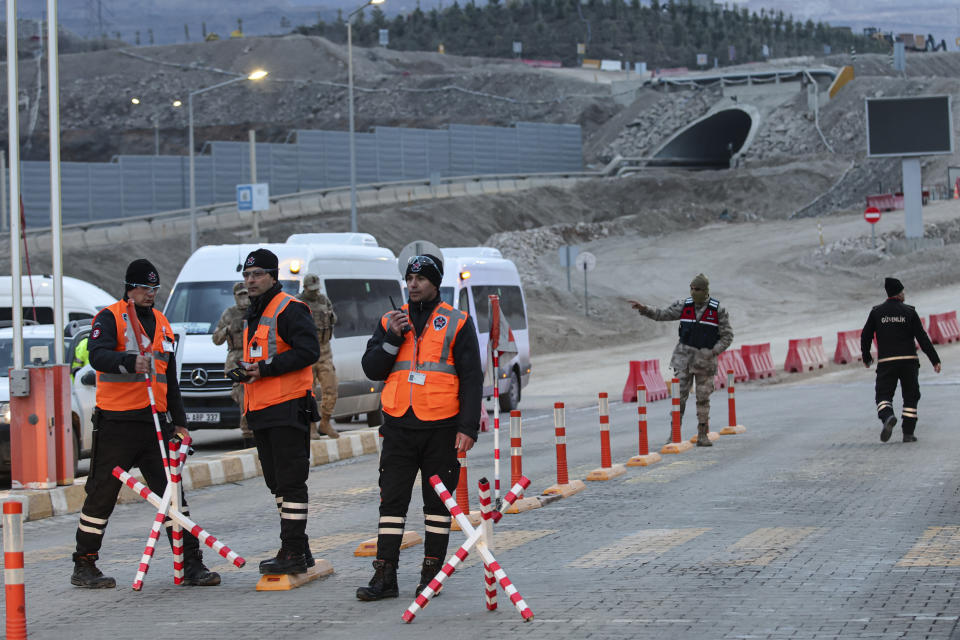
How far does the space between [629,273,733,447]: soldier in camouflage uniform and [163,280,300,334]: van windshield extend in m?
5.10

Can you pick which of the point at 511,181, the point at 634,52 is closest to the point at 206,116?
the point at 511,181

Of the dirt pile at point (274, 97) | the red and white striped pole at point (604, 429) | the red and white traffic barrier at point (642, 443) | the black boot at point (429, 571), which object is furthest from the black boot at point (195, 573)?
the dirt pile at point (274, 97)

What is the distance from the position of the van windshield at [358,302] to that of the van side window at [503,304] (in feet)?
9.63

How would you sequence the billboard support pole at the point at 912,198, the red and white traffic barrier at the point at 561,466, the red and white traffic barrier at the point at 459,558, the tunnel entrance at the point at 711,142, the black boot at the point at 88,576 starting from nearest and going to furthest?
the red and white traffic barrier at the point at 459,558 → the black boot at the point at 88,576 → the red and white traffic barrier at the point at 561,466 → the billboard support pole at the point at 912,198 → the tunnel entrance at the point at 711,142

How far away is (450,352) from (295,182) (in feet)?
205

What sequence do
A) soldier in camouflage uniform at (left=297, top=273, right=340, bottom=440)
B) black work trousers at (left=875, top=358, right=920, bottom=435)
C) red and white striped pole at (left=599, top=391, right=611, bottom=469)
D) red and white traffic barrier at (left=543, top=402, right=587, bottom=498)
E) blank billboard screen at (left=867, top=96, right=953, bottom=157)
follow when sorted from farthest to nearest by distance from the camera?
1. blank billboard screen at (left=867, top=96, right=953, bottom=157)
2. soldier in camouflage uniform at (left=297, top=273, right=340, bottom=440)
3. black work trousers at (left=875, top=358, right=920, bottom=435)
4. red and white striped pole at (left=599, top=391, right=611, bottom=469)
5. red and white traffic barrier at (left=543, top=402, right=587, bottom=498)

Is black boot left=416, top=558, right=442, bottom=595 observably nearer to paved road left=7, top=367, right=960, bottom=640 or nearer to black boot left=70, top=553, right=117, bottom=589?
paved road left=7, top=367, right=960, bottom=640

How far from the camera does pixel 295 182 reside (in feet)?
226

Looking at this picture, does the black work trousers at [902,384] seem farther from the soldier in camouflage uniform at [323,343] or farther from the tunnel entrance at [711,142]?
the tunnel entrance at [711,142]

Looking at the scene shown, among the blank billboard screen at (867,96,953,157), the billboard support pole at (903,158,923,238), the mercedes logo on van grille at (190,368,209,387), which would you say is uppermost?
the blank billboard screen at (867,96,953,157)

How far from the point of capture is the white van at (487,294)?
22359 mm

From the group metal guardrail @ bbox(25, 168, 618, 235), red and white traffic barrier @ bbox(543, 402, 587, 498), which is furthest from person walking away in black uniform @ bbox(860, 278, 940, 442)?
metal guardrail @ bbox(25, 168, 618, 235)

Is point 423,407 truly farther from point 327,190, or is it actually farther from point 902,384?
point 327,190

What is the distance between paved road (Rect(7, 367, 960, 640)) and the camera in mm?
6953
